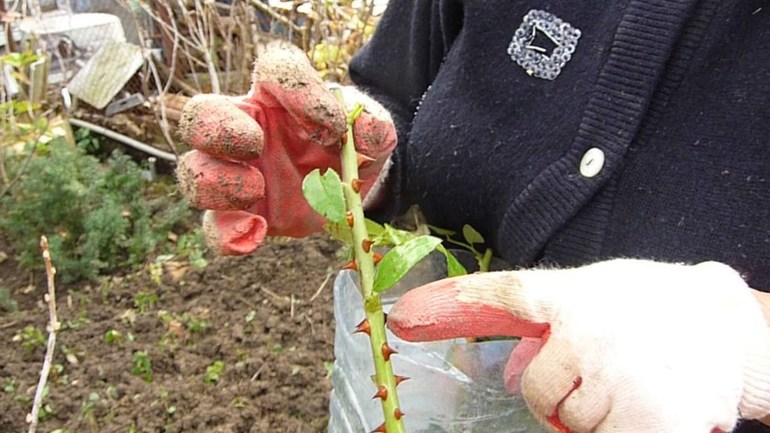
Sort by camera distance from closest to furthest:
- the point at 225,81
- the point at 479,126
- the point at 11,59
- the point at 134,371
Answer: the point at 479,126 < the point at 134,371 < the point at 11,59 < the point at 225,81

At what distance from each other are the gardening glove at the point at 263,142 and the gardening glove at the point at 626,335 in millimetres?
202

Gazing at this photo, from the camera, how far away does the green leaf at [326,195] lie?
0.58 m

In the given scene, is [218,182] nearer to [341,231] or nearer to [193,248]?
[341,231]

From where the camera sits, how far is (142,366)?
1.74 metres

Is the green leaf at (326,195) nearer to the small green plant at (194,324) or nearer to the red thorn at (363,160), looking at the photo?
the red thorn at (363,160)

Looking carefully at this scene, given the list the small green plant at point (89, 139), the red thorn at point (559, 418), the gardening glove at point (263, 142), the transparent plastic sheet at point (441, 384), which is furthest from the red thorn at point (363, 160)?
the small green plant at point (89, 139)

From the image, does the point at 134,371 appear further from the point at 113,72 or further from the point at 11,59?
the point at 113,72

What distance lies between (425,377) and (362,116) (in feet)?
0.78

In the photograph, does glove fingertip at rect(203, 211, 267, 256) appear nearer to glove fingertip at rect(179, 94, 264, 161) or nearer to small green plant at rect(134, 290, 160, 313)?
glove fingertip at rect(179, 94, 264, 161)

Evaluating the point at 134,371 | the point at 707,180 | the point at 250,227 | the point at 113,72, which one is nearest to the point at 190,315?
the point at 134,371

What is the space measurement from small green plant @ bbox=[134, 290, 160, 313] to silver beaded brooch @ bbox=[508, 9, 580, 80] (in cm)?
144

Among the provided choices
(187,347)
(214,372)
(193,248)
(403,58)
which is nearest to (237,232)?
(403,58)

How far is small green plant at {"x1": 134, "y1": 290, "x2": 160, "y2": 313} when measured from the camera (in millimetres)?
2025

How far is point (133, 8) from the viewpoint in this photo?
3088mm
